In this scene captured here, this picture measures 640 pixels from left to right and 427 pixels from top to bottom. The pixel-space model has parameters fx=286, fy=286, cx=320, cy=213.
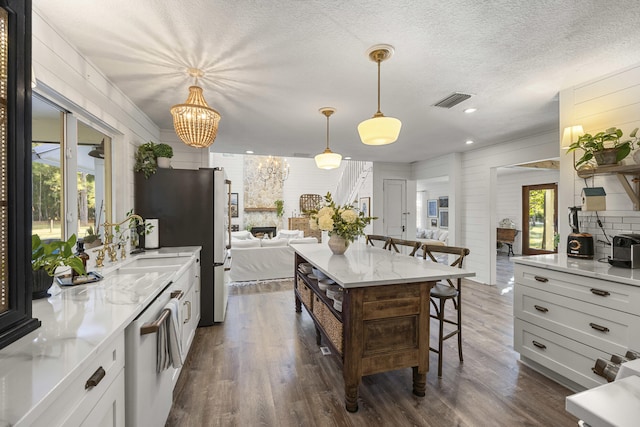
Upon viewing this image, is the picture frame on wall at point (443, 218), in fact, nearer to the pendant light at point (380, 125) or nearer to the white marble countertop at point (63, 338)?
the pendant light at point (380, 125)

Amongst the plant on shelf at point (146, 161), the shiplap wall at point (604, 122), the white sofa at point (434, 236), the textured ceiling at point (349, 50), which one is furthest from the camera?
the white sofa at point (434, 236)

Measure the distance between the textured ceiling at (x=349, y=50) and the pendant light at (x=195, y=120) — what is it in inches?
11.6

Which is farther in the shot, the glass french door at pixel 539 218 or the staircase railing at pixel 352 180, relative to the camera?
the staircase railing at pixel 352 180

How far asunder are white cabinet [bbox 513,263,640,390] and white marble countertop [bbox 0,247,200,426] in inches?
117

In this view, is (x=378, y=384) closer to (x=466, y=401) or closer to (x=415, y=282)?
(x=466, y=401)

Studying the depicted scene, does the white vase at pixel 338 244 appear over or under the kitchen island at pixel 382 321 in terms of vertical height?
over

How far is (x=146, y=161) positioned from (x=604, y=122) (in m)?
4.72

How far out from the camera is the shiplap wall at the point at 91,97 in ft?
6.04

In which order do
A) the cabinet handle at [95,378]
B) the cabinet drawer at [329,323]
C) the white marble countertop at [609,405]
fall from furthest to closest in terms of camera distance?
the cabinet drawer at [329,323] → the cabinet handle at [95,378] → the white marble countertop at [609,405]

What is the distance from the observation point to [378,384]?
2352mm

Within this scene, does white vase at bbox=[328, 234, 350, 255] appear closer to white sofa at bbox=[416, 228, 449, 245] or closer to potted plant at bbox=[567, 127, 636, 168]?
potted plant at bbox=[567, 127, 636, 168]

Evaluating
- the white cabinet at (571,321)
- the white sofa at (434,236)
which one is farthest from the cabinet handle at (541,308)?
the white sofa at (434,236)

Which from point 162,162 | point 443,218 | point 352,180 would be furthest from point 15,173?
point 443,218

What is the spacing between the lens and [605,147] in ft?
8.31
